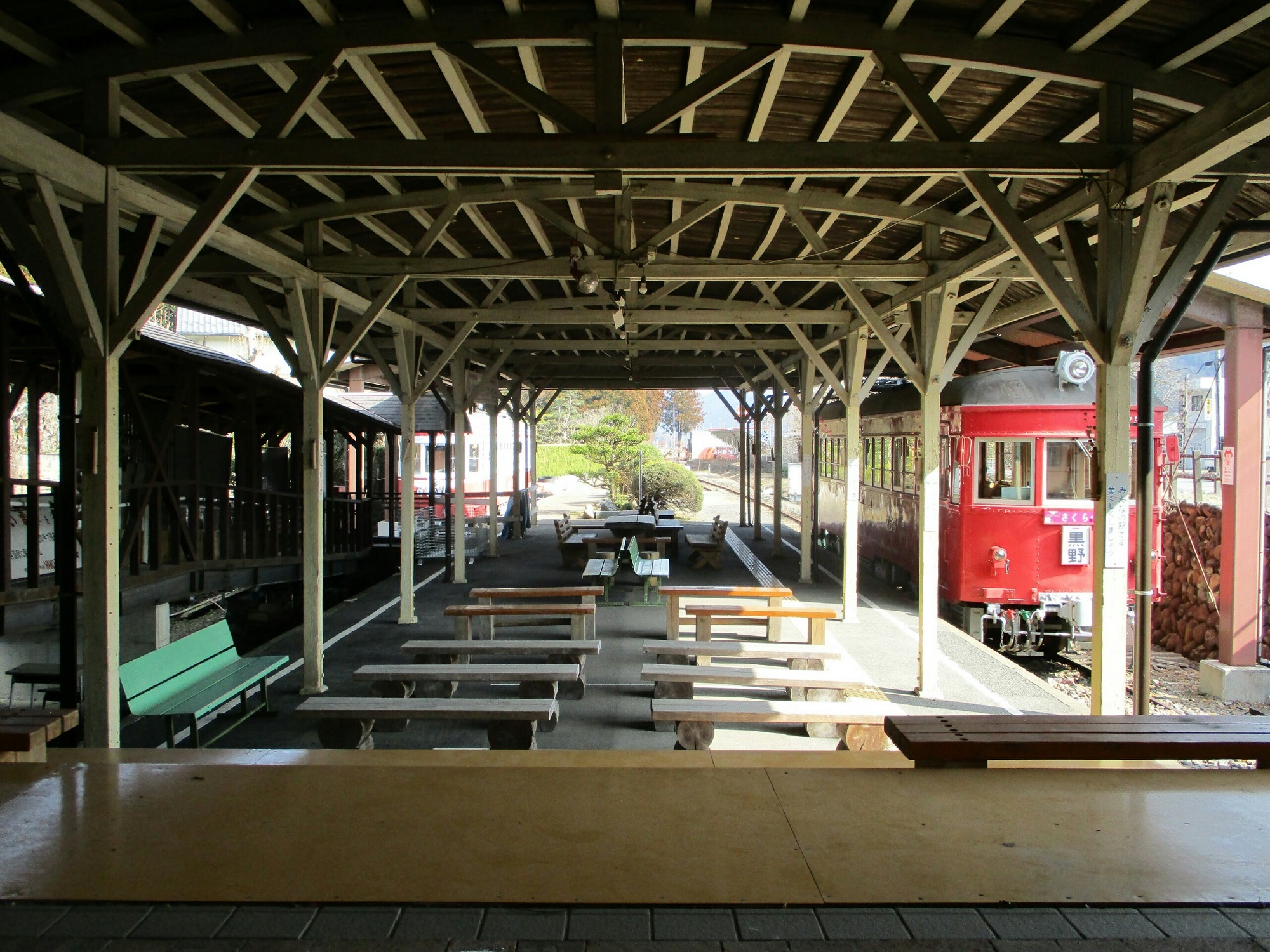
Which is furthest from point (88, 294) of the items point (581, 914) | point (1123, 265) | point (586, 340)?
point (586, 340)

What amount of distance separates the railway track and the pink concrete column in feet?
25.5

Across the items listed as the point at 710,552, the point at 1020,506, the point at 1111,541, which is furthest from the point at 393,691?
the point at 710,552

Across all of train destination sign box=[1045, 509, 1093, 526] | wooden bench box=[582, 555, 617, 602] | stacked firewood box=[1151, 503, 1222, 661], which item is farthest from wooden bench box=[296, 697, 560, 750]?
stacked firewood box=[1151, 503, 1222, 661]

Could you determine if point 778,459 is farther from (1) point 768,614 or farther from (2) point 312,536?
(2) point 312,536

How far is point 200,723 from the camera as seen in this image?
5879 millimetres

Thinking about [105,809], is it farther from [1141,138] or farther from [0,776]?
[1141,138]

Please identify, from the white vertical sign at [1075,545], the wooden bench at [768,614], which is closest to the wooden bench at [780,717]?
the wooden bench at [768,614]

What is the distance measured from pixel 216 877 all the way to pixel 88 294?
3.13m

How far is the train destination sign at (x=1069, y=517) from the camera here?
335 inches

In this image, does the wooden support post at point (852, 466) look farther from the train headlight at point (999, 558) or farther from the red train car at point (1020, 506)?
the train headlight at point (999, 558)

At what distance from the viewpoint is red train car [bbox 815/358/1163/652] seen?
855cm

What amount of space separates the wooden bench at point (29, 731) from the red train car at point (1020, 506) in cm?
802

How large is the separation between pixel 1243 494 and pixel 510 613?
680cm

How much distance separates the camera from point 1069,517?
8.53 m
